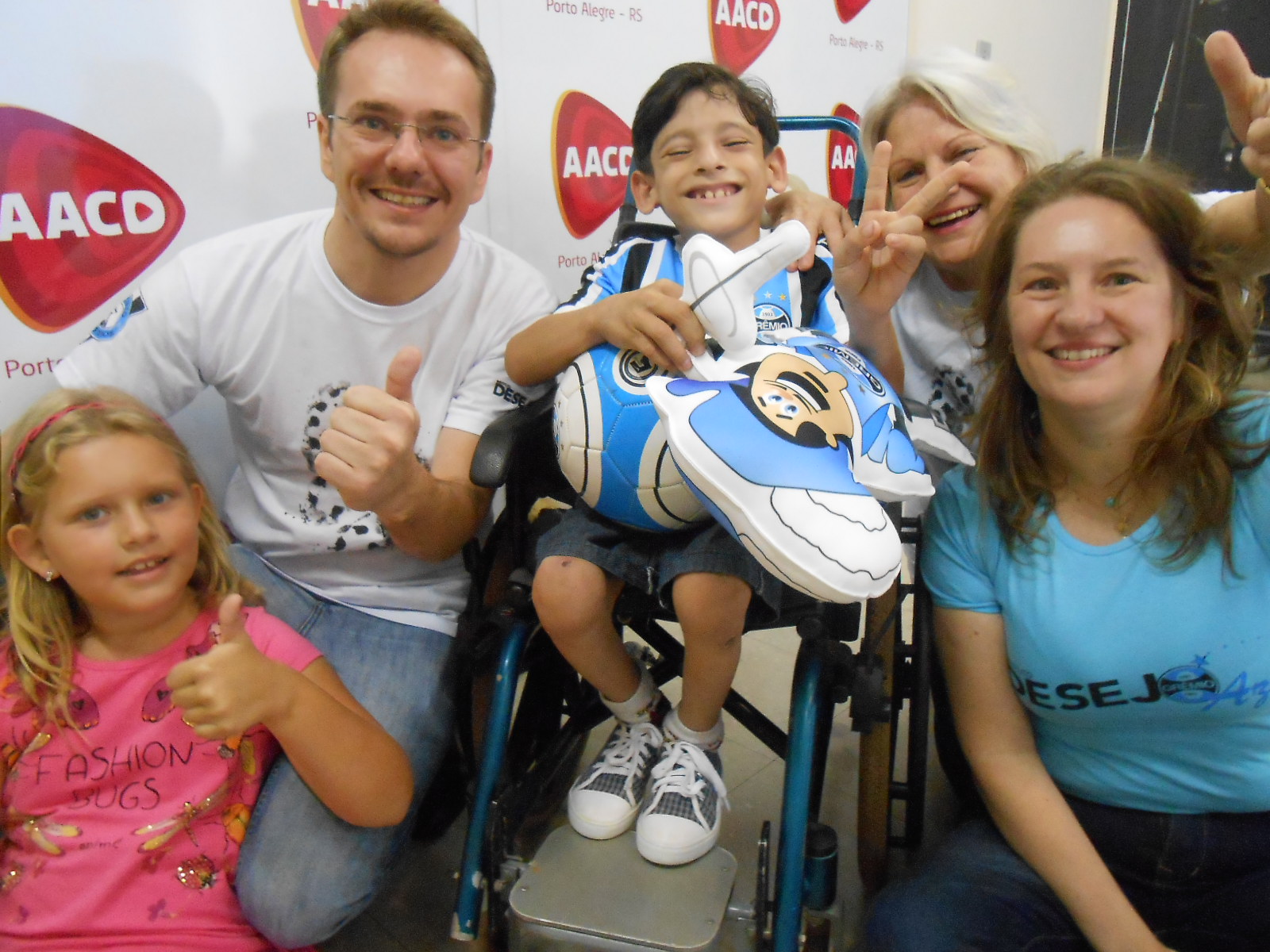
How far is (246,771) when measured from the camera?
1.15 meters

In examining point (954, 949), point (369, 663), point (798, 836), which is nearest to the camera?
point (954, 949)

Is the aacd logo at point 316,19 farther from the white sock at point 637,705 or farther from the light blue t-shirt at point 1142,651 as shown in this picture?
the light blue t-shirt at point 1142,651

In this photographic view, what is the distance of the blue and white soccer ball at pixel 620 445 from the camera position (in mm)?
1055

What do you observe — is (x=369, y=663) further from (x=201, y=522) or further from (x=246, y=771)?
(x=201, y=522)

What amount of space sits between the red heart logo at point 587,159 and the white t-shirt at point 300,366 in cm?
88

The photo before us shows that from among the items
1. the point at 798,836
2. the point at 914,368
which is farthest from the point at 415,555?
the point at 914,368

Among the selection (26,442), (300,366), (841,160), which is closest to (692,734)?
(300,366)

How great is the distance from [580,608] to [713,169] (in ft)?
2.23

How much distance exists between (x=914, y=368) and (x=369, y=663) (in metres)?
1.01

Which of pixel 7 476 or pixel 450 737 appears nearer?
pixel 7 476

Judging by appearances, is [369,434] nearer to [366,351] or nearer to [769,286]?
[366,351]

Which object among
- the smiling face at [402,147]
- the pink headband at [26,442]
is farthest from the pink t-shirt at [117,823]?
the smiling face at [402,147]

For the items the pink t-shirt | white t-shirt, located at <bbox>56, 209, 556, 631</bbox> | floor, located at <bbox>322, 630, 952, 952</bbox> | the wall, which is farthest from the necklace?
the wall

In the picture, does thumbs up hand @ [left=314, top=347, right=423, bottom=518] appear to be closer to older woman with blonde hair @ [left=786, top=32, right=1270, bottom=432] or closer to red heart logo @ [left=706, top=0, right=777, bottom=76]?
older woman with blonde hair @ [left=786, top=32, right=1270, bottom=432]
